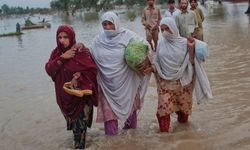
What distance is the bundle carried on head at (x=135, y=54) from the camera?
17.3 feet

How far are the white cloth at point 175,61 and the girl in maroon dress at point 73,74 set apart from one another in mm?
881

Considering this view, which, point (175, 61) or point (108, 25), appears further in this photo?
point (175, 61)

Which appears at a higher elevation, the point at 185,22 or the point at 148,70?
the point at 185,22

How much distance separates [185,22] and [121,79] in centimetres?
394

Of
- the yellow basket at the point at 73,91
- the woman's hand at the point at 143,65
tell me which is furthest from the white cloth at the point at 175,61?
the yellow basket at the point at 73,91

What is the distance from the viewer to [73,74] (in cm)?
503

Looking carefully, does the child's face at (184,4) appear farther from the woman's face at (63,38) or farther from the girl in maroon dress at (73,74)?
the woman's face at (63,38)

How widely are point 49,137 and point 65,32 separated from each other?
1759mm

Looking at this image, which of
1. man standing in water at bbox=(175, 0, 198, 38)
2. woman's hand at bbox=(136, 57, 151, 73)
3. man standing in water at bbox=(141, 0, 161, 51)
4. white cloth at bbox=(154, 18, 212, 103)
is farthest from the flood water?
man standing in water at bbox=(141, 0, 161, 51)

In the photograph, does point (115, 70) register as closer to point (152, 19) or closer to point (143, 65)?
point (143, 65)

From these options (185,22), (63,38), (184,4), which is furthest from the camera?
(185,22)

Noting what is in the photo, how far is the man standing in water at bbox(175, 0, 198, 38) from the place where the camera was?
8992 mm

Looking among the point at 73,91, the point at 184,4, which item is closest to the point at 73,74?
the point at 73,91

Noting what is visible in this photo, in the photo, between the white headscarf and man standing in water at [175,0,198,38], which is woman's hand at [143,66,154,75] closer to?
the white headscarf
